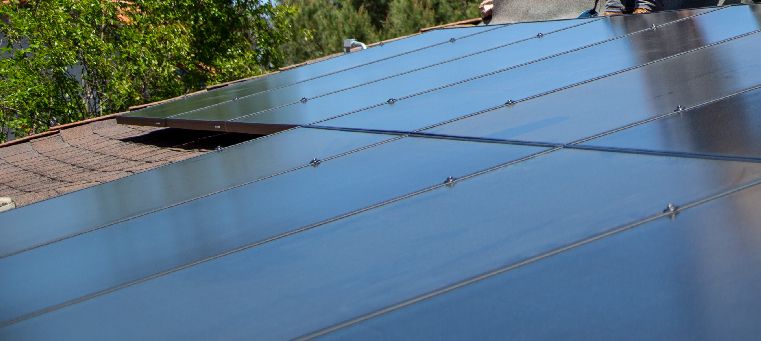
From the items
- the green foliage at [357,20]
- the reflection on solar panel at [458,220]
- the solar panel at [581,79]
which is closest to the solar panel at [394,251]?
the reflection on solar panel at [458,220]

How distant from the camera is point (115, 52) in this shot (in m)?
20.7

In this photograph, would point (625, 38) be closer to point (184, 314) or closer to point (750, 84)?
point (750, 84)

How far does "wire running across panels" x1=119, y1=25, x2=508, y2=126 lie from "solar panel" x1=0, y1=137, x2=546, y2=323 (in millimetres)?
4069

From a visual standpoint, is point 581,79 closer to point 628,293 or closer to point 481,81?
point 481,81

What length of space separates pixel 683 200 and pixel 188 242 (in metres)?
2.37

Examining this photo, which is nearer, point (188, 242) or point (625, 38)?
point (188, 242)

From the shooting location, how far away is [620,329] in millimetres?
2031

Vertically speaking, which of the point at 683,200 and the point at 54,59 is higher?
the point at 54,59

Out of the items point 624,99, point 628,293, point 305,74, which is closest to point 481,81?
point 624,99

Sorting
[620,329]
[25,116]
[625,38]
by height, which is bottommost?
[620,329]

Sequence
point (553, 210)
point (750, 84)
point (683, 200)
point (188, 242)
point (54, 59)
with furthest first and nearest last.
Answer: point (54, 59), point (750, 84), point (188, 242), point (553, 210), point (683, 200)

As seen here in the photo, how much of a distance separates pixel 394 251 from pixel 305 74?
297 inches

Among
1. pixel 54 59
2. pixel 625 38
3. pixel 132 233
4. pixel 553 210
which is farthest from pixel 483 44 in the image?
pixel 54 59

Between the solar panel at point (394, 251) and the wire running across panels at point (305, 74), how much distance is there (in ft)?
17.8
